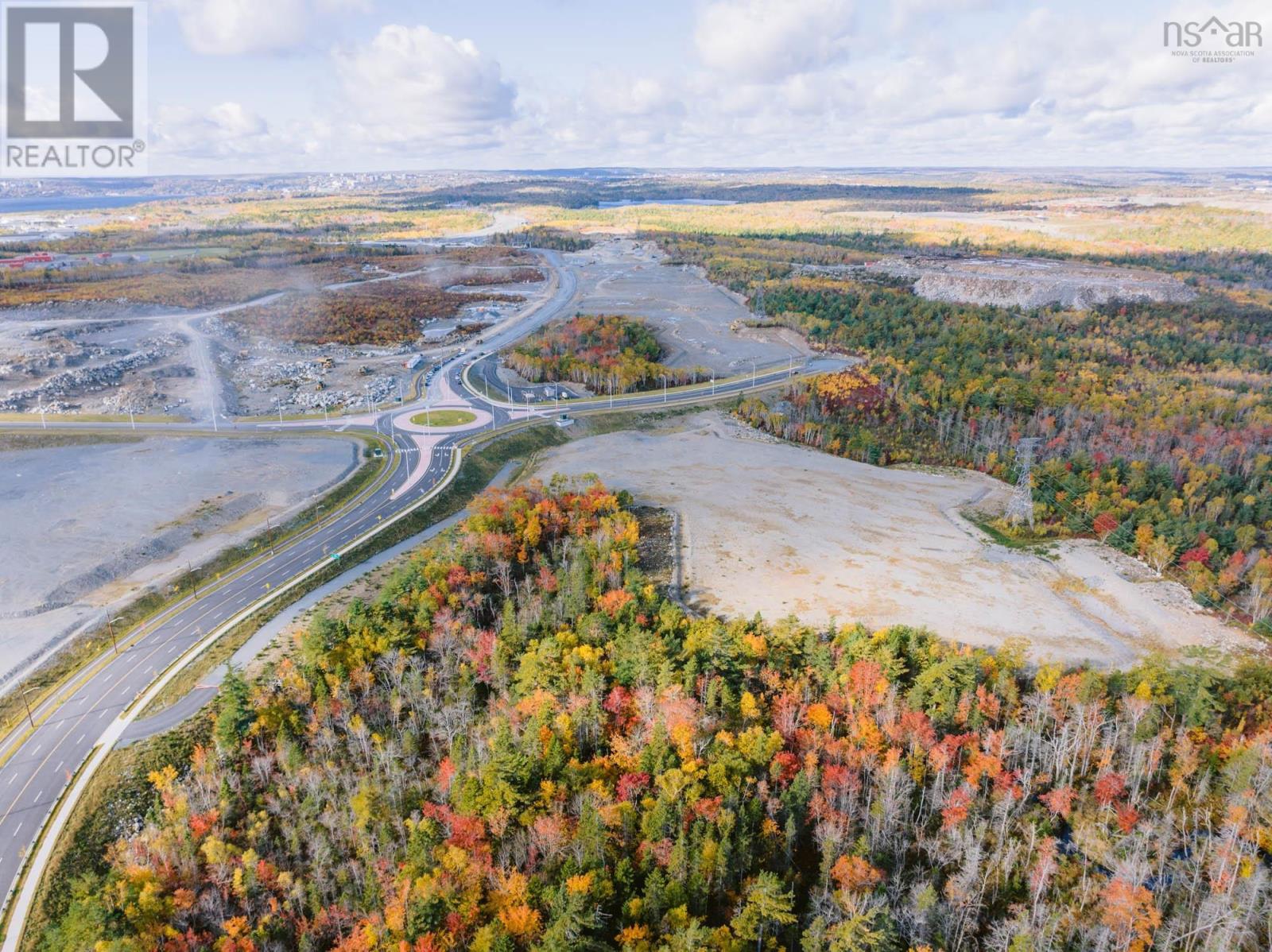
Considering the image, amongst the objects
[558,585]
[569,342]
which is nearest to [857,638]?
[558,585]

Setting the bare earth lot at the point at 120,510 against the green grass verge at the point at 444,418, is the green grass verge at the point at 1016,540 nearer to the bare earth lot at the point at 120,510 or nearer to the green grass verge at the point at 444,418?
the green grass verge at the point at 444,418

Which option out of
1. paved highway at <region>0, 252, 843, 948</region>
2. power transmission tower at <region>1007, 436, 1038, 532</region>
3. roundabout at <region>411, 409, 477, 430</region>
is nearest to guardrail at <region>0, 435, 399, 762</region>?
paved highway at <region>0, 252, 843, 948</region>

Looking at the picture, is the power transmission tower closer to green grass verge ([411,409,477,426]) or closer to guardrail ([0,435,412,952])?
guardrail ([0,435,412,952])

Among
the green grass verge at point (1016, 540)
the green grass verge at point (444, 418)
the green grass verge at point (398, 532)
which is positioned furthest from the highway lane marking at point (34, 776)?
the green grass verge at point (1016, 540)

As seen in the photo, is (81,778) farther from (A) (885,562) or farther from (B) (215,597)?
(A) (885,562)

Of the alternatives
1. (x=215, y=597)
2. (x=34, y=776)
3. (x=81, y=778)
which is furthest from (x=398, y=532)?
(x=34, y=776)

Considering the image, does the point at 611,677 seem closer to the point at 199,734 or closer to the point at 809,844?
the point at 809,844
